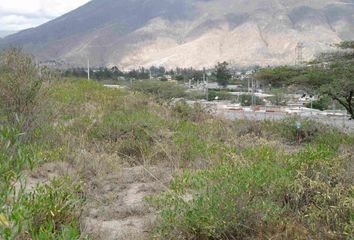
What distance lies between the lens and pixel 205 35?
137500 mm

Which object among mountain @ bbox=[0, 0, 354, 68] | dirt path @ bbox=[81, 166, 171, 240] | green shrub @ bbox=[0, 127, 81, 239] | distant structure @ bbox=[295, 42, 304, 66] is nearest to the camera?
green shrub @ bbox=[0, 127, 81, 239]

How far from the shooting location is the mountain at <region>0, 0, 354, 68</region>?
381 ft

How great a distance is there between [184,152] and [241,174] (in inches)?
135

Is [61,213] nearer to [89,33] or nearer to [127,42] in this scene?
[127,42]

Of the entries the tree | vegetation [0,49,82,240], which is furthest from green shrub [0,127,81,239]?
the tree

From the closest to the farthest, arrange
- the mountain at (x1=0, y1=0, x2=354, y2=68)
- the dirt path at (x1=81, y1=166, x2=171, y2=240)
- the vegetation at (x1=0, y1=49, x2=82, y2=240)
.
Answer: the vegetation at (x1=0, y1=49, x2=82, y2=240), the dirt path at (x1=81, y1=166, x2=171, y2=240), the mountain at (x1=0, y1=0, x2=354, y2=68)

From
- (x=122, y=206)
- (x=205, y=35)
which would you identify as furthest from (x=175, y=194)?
(x=205, y=35)

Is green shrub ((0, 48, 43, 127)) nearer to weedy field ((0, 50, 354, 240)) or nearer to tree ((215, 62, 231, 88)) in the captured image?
weedy field ((0, 50, 354, 240))

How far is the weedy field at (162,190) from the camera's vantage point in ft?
11.6

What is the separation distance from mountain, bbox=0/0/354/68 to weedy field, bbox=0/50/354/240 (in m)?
91.6

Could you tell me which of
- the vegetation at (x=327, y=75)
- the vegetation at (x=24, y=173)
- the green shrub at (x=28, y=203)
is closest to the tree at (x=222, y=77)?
the vegetation at (x=327, y=75)

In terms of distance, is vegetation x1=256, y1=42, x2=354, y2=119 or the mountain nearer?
vegetation x1=256, y1=42, x2=354, y2=119

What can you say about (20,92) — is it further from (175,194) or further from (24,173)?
(175,194)

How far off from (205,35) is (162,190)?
13406cm
